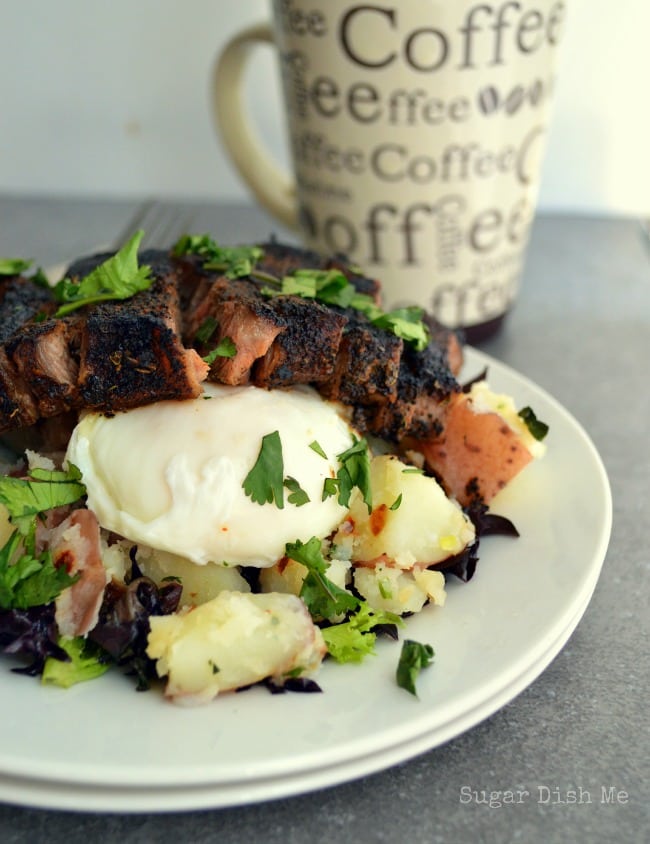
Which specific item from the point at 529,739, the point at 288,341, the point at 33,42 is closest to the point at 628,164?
the point at 33,42

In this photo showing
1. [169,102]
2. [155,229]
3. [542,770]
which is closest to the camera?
[542,770]

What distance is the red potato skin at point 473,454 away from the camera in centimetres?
145

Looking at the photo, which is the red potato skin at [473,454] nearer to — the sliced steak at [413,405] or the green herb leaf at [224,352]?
the sliced steak at [413,405]

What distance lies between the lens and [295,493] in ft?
4.14

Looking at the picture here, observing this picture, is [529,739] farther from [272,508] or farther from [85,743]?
[85,743]

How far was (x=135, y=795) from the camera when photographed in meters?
0.94

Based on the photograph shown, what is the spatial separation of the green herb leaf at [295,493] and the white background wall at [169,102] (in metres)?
2.20

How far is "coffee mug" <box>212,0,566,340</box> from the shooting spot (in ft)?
6.21

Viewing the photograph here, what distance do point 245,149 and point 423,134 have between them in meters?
0.66

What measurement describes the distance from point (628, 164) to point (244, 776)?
2803mm

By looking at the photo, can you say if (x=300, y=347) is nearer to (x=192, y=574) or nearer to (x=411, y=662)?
(x=192, y=574)

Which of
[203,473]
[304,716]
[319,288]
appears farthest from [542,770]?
[319,288]

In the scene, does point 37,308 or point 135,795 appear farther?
point 37,308

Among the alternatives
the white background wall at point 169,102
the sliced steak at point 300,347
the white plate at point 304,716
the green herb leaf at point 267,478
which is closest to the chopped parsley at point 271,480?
the green herb leaf at point 267,478
